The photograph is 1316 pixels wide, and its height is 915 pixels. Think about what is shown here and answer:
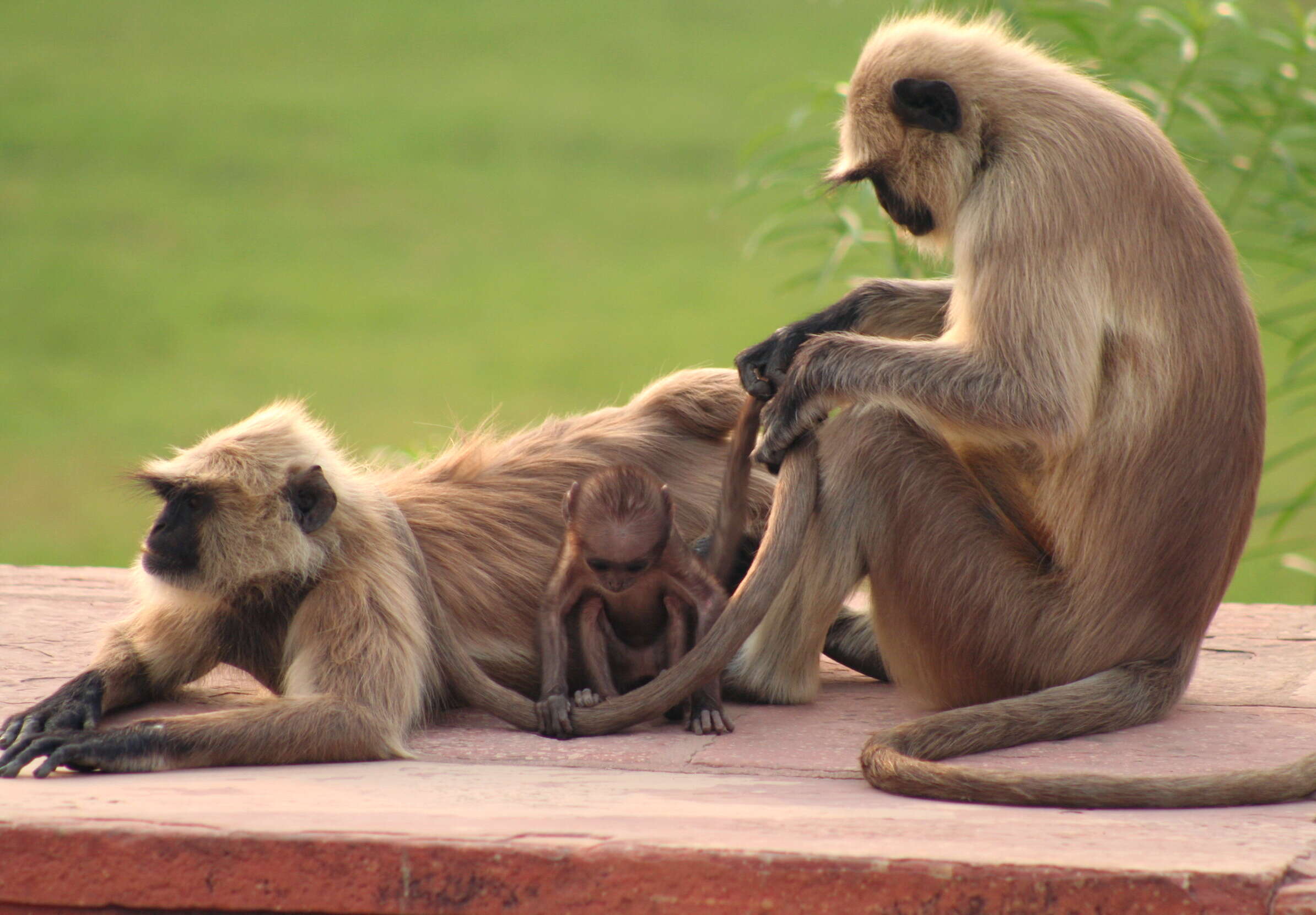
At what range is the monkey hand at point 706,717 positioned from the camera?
2.88 meters

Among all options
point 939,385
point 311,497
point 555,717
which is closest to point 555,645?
point 555,717

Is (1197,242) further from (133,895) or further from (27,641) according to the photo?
(27,641)

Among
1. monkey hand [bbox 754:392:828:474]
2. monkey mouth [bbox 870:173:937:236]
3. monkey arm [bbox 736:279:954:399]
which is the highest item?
monkey mouth [bbox 870:173:937:236]

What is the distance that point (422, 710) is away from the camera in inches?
116

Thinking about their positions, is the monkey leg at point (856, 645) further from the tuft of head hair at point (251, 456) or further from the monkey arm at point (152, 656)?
the monkey arm at point (152, 656)

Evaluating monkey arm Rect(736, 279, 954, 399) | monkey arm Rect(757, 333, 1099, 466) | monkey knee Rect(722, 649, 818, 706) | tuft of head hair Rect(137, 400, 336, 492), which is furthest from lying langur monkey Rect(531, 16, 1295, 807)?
tuft of head hair Rect(137, 400, 336, 492)

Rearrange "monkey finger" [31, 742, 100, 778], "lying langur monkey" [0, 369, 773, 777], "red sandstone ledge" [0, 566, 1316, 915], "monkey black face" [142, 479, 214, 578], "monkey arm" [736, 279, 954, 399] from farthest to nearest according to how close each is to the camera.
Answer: "monkey arm" [736, 279, 954, 399] < "monkey black face" [142, 479, 214, 578] < "lying langur monkey" [0, 369, 773, 777] < "monkey finger" [31, 742, 100, 778] < "red sandstone ledge" [0, 566, 1316, 915]

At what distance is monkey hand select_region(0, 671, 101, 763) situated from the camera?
2693 millimetres

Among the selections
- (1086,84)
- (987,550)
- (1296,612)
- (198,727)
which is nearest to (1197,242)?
(1086,84)

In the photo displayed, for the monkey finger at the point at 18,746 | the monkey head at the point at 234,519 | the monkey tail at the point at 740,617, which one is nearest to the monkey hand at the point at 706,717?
the monkey tail at the point at 740,617

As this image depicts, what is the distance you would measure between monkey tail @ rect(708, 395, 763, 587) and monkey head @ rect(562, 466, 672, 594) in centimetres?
23

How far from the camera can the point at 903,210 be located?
10.1 ft

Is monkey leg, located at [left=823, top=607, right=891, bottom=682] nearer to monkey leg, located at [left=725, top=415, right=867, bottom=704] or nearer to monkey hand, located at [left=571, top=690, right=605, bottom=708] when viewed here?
monkey leg, located at [left=725, top=415, right=867, bottom=704]

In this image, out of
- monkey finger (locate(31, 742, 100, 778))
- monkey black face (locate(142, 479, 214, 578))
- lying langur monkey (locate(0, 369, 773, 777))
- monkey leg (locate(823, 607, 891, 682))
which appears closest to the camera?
monkey finger (locate(31, 742, 100, 778))
